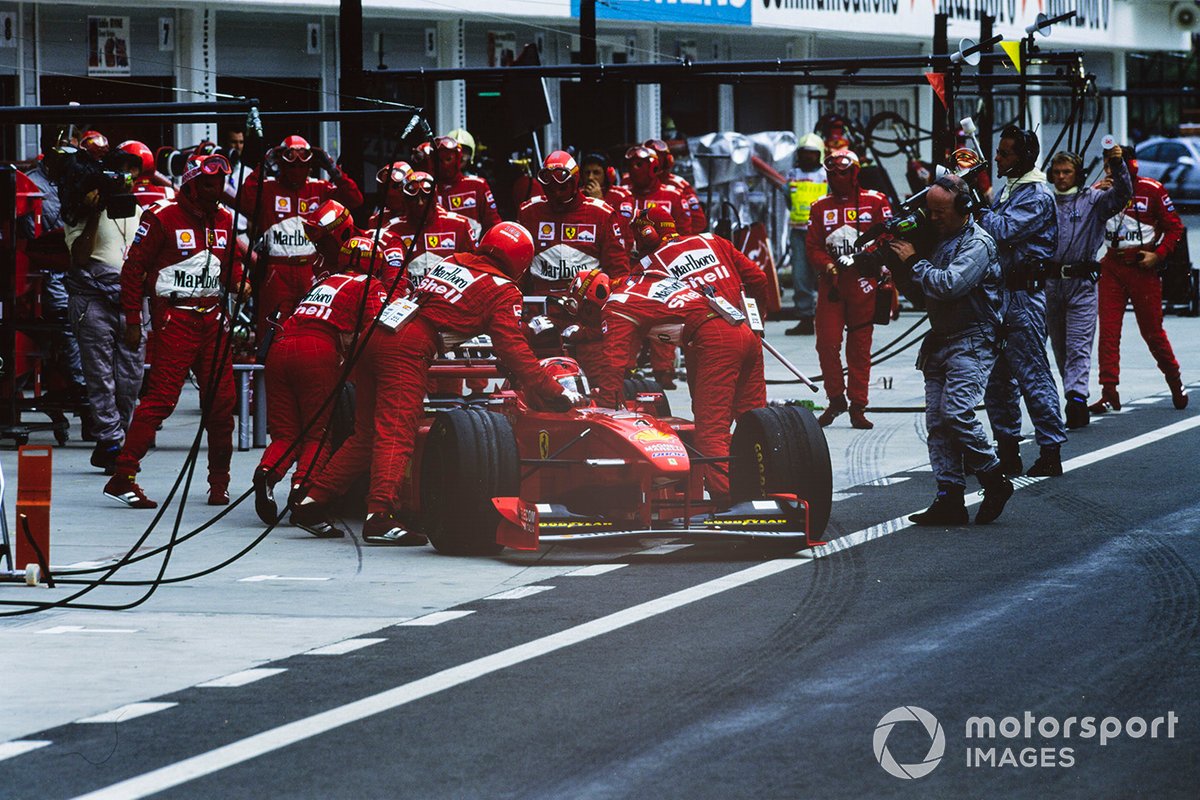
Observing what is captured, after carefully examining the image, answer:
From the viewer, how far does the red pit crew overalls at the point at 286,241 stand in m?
15.0

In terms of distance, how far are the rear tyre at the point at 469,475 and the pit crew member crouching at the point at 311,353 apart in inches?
45.8

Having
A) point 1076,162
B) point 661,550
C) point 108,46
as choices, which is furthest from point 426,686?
point 108,46

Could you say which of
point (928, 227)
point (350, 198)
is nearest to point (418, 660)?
point (928, 227)

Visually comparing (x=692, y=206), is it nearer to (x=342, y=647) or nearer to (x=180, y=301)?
(x=180, y=301)

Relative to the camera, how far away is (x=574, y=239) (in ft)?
51.5

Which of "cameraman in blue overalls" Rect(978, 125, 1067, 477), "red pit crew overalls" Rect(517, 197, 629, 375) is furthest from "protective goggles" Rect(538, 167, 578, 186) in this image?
"cameraman in blue overalls" Rect(978, 125, 1067, 477)

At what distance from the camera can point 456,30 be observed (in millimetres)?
28219

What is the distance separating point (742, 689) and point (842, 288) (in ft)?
28.9

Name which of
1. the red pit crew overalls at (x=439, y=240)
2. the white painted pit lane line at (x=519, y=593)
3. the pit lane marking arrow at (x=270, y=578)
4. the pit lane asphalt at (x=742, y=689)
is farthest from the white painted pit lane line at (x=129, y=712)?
the red pit crew overalls at (x=439, y=240)

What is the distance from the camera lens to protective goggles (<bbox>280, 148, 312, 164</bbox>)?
14.9 m

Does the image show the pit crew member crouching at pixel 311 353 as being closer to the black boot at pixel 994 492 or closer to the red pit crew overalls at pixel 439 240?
the red pit crew overalls at pixel 439 240

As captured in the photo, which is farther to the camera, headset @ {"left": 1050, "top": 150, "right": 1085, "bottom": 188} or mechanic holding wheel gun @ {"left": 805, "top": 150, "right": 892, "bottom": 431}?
mechanic holding wheel gun @ {"left": 805, "top": 150, "right": 892, "bottom": 431}

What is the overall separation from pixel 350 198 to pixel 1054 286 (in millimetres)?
5117

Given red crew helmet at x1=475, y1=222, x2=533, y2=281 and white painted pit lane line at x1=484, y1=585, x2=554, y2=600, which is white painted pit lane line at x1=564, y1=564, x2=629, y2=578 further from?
red crew helmet at x1=475, y1=222, x2=533, y2=281
